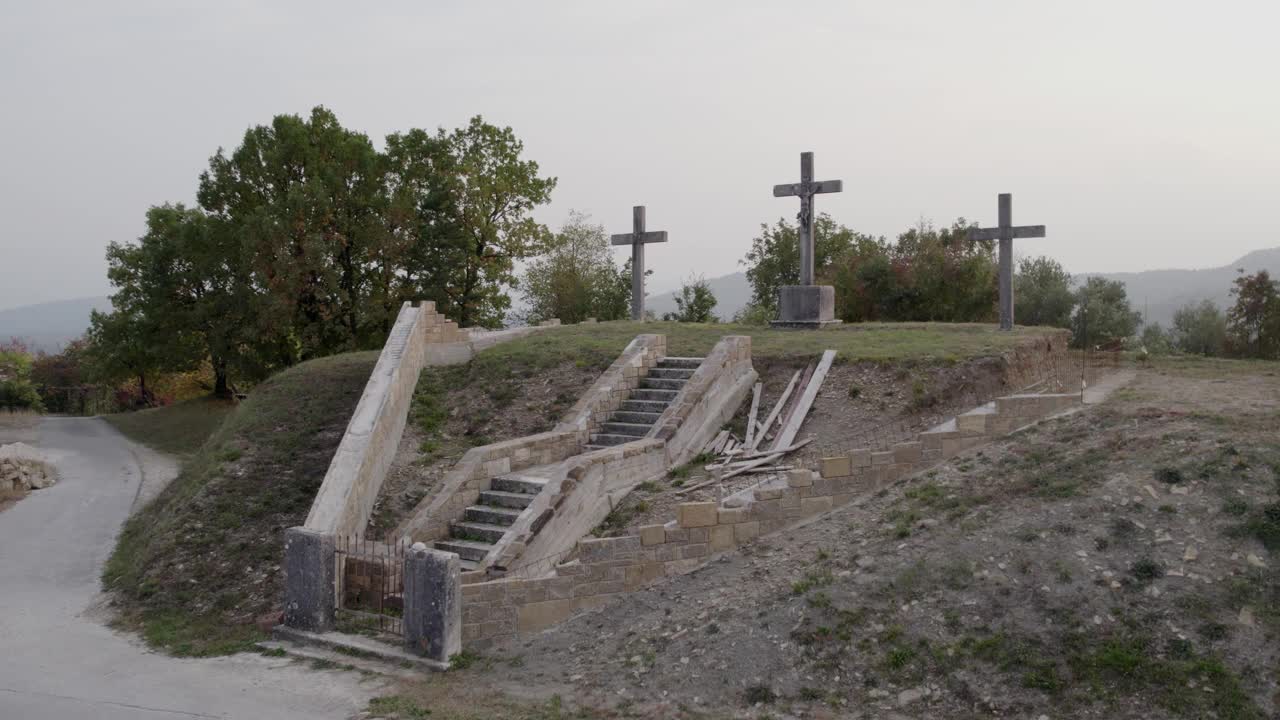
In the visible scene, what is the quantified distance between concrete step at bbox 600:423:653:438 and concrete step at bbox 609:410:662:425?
18 centimetres

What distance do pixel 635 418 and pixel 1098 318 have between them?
1756 centimetres

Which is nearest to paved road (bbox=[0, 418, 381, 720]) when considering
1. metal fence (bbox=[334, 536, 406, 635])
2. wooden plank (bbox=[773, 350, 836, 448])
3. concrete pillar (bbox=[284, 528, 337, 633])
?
concrete pillar (bbox=[284, 528, 337, 633])

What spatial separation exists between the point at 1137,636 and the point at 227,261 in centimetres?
3229

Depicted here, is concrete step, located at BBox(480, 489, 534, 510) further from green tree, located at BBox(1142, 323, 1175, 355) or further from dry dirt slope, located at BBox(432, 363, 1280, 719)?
green tree, located at BBox(1142, 323, 1175, 355)

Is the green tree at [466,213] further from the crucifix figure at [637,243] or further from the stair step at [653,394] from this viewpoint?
the stair step at [653,394]

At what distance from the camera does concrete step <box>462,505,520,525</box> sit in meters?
13.6

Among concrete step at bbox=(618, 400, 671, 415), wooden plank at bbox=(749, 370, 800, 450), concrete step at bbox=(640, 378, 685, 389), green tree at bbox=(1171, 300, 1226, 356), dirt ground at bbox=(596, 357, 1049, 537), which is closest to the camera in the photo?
dirt ground at bbox=(596, 357, 1049, 537)

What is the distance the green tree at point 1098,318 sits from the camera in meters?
27.7

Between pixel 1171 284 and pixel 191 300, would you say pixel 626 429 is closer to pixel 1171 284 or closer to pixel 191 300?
pixel 191 300

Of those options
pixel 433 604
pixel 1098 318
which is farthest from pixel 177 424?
pixel 1098 318

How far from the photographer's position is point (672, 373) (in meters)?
18.4

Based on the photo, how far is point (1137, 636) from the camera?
28.4 ft

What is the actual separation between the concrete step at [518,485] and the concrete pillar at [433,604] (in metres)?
3.19

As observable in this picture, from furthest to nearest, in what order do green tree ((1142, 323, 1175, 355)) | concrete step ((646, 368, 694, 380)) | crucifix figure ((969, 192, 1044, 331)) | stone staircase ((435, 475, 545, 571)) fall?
green tree ((1142, 323, 1175, 355)) → crucifix figure ((969, 192, 1044, 331)) → concrete step ((646, 368, 694, 380)) → stone staircase ((435, 475, 545, 571))
